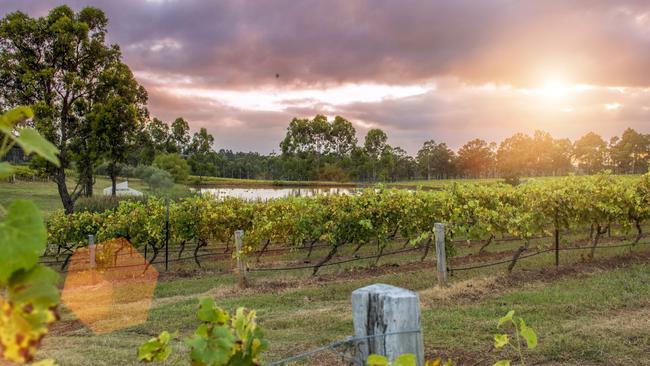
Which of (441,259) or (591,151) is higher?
(591,151)

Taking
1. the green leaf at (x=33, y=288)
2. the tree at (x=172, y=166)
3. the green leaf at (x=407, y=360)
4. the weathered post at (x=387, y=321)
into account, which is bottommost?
the weathered post at (x=387, y=321)

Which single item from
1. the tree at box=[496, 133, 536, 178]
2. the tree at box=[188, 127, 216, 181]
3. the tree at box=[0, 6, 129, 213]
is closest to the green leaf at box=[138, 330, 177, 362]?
the tree at box=[0, 6, 129, 213]

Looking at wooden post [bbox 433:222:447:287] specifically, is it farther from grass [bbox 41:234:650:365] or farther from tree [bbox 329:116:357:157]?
tree [bbox 329:116:357:157]

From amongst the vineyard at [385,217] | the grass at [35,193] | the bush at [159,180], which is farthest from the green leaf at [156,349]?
the bush at [159,180]

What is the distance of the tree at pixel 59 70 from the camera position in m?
17.5

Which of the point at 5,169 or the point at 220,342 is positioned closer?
the point at 5,169

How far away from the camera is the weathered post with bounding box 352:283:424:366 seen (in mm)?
1646

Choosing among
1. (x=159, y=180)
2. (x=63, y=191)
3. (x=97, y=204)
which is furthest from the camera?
(x=159, y=180)

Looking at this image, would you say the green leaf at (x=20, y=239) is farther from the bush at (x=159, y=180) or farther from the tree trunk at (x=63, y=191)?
the bush at (x=159, y=180)

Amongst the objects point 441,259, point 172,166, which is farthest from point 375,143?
point 441,259

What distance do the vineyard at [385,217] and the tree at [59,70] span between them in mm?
5371

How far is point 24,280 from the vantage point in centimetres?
60

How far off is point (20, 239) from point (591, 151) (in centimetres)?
10408

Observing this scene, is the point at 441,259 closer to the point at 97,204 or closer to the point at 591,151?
the point at 97,204
